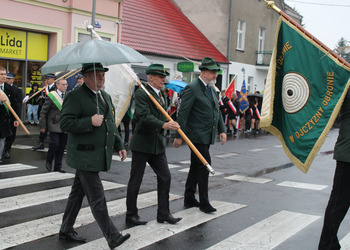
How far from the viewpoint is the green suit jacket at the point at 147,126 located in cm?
591

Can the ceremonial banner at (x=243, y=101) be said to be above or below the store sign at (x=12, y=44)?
below

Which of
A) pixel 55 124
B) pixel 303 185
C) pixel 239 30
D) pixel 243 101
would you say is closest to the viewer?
pixel 303 185

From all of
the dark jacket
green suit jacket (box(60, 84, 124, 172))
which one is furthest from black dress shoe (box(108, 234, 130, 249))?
the dark jacket

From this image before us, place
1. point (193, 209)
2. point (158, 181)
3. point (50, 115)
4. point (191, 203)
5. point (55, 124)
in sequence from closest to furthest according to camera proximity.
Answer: point (158, 181), point (193, 209), point (191, 203), point (55, 124), point (50, 115)

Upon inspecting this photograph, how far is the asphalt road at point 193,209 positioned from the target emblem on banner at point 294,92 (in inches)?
60.1

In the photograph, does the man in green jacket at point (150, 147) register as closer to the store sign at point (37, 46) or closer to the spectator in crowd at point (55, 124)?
the spectator in crowd at point (55, 124)

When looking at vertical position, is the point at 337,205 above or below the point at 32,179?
above

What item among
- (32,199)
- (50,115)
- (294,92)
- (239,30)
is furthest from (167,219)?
(239,30)

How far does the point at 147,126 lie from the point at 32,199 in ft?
7.49

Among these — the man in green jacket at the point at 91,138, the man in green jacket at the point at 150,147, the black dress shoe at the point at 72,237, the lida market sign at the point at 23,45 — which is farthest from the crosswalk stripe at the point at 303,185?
the lida market sign at the point at 23,45

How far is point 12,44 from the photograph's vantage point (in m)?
17.4

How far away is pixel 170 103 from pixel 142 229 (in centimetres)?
1476

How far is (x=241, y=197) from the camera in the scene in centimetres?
781

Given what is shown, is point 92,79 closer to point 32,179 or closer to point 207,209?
point 207,209
